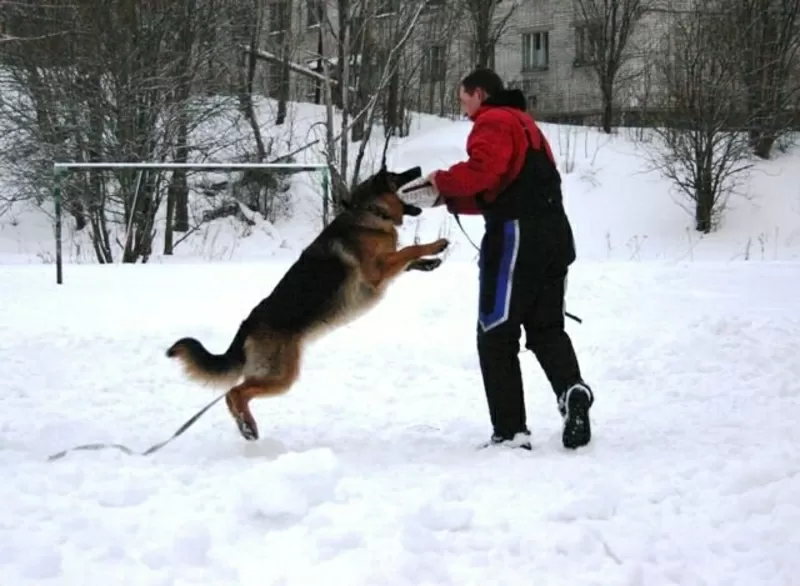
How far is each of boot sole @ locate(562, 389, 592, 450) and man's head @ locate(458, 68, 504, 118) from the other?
1.39 m

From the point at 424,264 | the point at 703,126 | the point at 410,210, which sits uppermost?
the point at 703,126

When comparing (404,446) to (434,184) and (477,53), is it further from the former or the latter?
(477,53)

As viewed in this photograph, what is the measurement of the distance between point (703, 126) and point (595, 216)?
287cm

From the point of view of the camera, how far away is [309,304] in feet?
13.6

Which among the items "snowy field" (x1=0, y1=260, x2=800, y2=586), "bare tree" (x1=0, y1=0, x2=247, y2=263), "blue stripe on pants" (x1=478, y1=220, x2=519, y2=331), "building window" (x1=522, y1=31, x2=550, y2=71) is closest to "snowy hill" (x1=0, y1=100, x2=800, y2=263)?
"bare tree" (x1=0, y1=0, x2=247, y2=263)

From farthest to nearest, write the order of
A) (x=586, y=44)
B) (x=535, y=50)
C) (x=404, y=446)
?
(x=535, y=50) → (x=586, y=44) → (x=404, y=446)

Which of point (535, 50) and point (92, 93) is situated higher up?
point (535, 50)

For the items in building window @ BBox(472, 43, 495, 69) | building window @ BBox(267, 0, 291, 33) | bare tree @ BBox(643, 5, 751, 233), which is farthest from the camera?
building window @ BBox(472, 43, 495, 69)

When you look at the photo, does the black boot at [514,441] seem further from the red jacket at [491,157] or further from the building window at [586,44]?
the building window at [586,44]

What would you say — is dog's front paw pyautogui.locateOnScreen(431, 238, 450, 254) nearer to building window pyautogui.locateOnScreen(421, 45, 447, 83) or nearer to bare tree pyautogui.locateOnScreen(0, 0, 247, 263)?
bare tree pyautogui.locateOnScreen(0, 0, 247, 263)

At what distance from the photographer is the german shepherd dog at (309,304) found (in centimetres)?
412

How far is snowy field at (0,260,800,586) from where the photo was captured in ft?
7.88

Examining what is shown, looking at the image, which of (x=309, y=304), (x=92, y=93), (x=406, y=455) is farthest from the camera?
(x=92, y=93)

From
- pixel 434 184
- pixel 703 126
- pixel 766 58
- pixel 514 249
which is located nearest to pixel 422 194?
pixel 434 184
